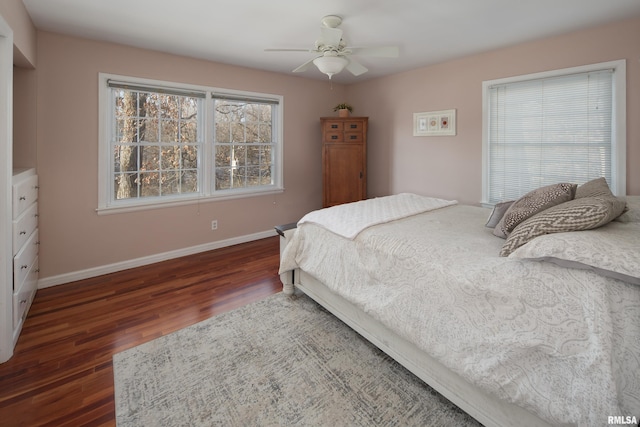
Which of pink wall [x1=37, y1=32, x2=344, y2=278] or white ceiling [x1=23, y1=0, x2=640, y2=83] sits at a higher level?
white ceiling [x1=23, y1=0, x2=640, y2=83]

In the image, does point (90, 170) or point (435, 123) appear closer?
point (90, 170)

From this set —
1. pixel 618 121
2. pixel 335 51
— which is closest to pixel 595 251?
pixel 335 51

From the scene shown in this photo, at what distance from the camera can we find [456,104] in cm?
405

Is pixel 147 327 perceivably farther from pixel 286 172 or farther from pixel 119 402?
pixel 286 172

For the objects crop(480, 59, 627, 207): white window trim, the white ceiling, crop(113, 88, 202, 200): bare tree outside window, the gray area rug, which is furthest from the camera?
crop(113, 88, 202, 200): bare tree outside window

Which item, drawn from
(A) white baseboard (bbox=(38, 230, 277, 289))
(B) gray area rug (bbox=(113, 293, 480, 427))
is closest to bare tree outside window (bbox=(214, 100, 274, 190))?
(A) white baseboard (bbox=(38, 230, 277, 289))

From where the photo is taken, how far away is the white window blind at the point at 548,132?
305cm

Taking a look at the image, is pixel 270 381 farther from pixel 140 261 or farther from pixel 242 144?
pixel 242 144

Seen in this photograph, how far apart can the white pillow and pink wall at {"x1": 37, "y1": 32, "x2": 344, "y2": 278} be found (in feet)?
12.1

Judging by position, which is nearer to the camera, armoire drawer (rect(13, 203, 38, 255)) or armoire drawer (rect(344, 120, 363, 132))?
armoire drawer (rect(13, 203, 38, 255))

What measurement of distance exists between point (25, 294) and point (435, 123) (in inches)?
182

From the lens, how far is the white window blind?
10.0 ft

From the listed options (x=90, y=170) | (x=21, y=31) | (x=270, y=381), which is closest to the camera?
(x=270, y=381)

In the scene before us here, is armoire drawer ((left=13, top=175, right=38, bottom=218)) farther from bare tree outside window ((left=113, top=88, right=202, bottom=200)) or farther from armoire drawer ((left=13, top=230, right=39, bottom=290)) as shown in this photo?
bare tree outside window ((left=113, top=88, right=202, bottom=200))
